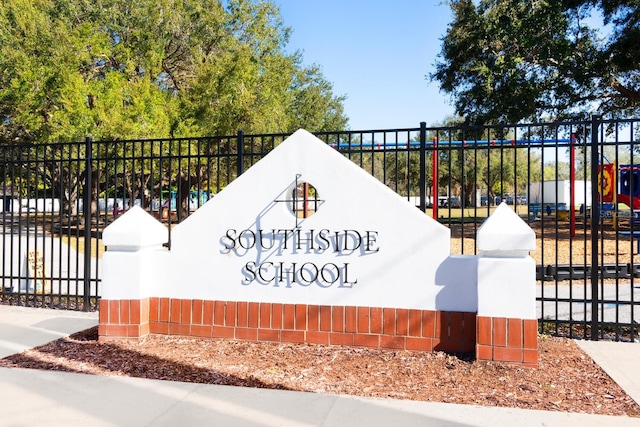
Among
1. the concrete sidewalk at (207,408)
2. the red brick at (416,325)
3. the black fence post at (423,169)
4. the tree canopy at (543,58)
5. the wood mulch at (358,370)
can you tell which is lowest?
the concrete sidewalk at (207,408)

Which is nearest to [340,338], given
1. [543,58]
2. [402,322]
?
[402,322]

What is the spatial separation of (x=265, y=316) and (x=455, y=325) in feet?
6.53

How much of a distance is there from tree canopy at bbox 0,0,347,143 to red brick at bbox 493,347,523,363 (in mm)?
15677

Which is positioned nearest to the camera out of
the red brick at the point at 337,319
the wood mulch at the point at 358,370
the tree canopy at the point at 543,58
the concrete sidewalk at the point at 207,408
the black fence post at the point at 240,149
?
the concrete sidewalk at the point at 207,408

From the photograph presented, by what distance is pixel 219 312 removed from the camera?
5.93 meters

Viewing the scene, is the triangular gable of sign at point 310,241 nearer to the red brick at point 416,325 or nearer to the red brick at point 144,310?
the red brick at point 416,325

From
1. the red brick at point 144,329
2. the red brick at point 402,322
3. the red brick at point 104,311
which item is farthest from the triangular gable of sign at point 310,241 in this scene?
the red brick at point 104,311

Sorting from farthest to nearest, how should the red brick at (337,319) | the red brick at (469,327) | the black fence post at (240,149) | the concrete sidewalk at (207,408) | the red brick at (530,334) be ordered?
the black fence post at (240,149), the red brick at (337,319), the red brick at (469,327), the red brick at (530,334), the concrete sidewalk at (207,408)

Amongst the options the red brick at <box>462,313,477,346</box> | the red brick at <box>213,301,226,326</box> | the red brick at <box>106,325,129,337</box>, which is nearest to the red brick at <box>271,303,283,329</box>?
the red brick at <box>213,301,226,326</box>

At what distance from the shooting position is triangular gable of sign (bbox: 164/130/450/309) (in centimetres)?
548

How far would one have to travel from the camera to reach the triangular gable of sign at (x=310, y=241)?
5477mm

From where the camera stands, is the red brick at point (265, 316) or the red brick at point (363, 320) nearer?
the red brick at point (363, 320)

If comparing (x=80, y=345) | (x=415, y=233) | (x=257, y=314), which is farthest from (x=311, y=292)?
(x=80, y=345)

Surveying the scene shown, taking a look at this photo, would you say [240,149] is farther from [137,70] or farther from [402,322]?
[137,70]
